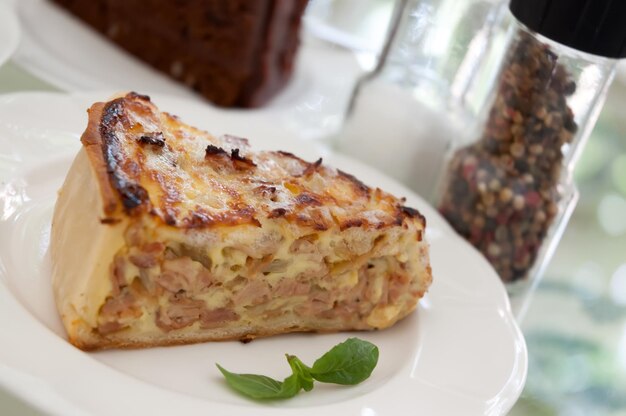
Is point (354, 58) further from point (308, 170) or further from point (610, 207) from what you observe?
point (308, 170)

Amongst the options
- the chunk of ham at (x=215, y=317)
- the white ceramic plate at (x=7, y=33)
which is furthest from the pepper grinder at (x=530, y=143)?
the white ceramic plate at (x=7, y=33)

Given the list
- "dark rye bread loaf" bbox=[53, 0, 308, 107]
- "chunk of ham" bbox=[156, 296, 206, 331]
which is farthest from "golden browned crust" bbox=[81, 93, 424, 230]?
"dark rye bread loaf" bbox=[53, 0, 308, 107]

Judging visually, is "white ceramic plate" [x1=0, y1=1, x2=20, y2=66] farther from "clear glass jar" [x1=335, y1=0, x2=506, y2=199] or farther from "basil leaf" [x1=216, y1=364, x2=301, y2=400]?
"clear glass jar" [x1=335, y1=0, x2=506, y2=199]

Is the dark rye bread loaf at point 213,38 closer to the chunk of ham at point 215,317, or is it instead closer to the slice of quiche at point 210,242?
the slice of quiche at point 210,242

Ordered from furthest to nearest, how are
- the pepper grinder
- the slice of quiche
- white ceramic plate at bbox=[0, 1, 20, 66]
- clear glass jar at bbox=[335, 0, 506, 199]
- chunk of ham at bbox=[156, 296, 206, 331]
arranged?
clear glass jar at bbox=[335, 0, 506, 199] < the pepper grinder < white ceramic plate at bbox=[0, 1, 20, 66] < chunk of ham at bbox=[156, 296, 206, 331] < the slice of quiche

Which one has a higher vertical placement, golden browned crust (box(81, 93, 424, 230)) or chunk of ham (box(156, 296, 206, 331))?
golden browned crust (box(81, 93, 424, 230))

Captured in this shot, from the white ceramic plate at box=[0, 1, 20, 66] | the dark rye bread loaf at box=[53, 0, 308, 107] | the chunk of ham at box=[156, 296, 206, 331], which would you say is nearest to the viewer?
the chunk of ham at box=[156, 296, 206, 331]

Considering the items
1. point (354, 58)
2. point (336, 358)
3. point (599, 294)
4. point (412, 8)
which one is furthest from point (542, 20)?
point (354, 58)

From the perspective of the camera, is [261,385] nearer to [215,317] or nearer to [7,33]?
[215,317]
